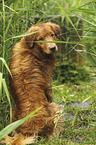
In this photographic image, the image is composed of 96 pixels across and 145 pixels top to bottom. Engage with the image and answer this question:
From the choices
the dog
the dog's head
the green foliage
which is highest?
the dog's head

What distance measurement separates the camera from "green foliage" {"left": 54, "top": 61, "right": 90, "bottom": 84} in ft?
14.1

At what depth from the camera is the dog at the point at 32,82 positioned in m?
1.85

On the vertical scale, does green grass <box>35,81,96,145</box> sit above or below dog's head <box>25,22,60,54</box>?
below

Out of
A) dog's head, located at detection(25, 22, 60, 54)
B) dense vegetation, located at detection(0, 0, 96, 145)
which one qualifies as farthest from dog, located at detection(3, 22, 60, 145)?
dense vegetation, located at detection(0, 0, 96, 145)

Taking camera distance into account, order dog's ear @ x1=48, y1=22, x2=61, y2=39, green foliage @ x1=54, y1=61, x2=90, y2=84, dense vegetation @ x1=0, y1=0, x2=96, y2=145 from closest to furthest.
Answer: dense vegetation @ x1=0, y1=0, x2=96, y2=145, dog's ear @ x1=48, y1=22, x2=61, y2=39, green foliage @ x1=54, y1=61, x2=90, y2=84

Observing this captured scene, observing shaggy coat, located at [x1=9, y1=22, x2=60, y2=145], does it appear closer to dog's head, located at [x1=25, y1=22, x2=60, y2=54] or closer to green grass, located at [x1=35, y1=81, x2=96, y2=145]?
dog's head, located at [x1=25, y1=22, x2=60, y2=54]

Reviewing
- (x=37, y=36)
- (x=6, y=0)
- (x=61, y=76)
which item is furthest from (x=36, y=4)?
(x=61, y=76)

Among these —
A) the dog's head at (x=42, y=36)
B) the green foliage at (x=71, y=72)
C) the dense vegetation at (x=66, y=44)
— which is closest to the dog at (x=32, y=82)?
the dog's head at (x=42, y=36)

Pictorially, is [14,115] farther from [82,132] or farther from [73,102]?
[73,102]

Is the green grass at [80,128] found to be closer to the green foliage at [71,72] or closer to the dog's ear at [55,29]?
the dog's ear at [55,29]

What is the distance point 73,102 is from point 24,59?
1269 mm

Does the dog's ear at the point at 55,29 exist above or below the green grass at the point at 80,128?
above

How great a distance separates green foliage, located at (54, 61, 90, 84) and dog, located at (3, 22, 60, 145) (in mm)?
2353

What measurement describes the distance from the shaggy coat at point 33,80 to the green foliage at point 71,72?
2.36 m
